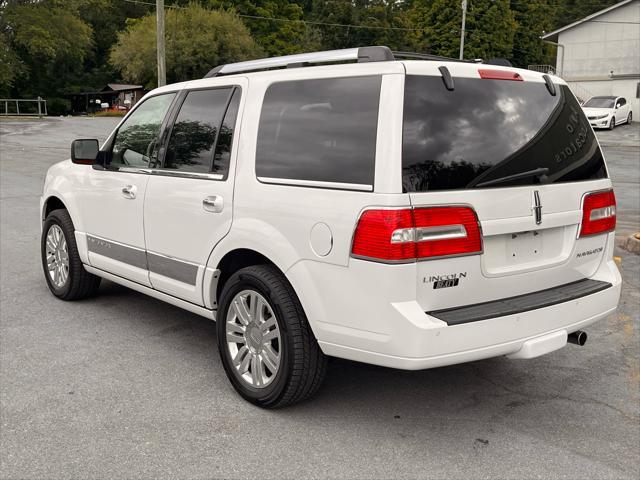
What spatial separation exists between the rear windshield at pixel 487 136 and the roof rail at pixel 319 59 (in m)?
0.27

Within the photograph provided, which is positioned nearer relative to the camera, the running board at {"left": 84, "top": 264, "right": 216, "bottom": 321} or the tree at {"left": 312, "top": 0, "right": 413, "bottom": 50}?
the running board at {"left": 84, "top": 264, "right": 216, "bottom": 321}

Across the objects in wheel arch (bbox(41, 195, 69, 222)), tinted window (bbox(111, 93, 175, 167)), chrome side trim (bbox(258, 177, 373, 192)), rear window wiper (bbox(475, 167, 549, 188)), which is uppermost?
tinted window (bbox(111, 93, 175, 167))

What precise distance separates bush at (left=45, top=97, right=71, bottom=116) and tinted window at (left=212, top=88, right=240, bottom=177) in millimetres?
71529

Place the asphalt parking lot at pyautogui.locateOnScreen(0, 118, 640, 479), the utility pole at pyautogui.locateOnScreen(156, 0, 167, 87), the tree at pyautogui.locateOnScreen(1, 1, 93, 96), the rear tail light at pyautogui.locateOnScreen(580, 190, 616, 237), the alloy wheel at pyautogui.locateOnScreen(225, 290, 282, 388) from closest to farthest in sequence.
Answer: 1. the asphalt parking lot at pyautogui.locateOnScreen(0, 118, 640, 479)
2. the alloy wheel at pyautogui.locateOnScreen(225, 290, 282, 388)
3. the rear tail light at pyautogui.locateOnScreen(580, 190, 616, 237)
4. the utility pole at pyautogui.locateOnScreen(156, 0, 167, 87)
5. the tree at pyautogui.locateOnScreen(1, 1, 93, 96)

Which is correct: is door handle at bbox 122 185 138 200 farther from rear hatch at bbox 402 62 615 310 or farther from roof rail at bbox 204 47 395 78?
rear hatch at bbox 402 62 615 310

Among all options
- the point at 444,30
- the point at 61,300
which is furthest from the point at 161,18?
the point at 444,30

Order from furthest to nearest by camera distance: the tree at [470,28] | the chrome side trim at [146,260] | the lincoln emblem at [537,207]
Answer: the tree at [470,28]
the chrome side trim at [146,260]
the lincoln emblem at [537,207]

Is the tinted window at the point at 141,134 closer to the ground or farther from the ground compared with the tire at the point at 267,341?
farther from the ground

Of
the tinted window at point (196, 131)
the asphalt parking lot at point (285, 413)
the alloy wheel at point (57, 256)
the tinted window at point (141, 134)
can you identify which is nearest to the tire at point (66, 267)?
the alloy wheel at point (57, 256)

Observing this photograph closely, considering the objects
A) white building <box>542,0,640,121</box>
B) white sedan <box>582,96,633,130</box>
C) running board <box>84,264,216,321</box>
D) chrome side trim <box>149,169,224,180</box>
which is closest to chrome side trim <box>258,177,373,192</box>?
chrome side trim <box>149,169,224,180</box>

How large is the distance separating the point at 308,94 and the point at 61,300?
11.2 feet

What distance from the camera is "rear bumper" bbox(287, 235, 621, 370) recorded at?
316 centimetres

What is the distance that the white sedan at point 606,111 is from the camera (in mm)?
32094

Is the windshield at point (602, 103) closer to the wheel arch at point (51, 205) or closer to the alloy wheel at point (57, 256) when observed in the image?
the wheel arch at point (51, 205)
